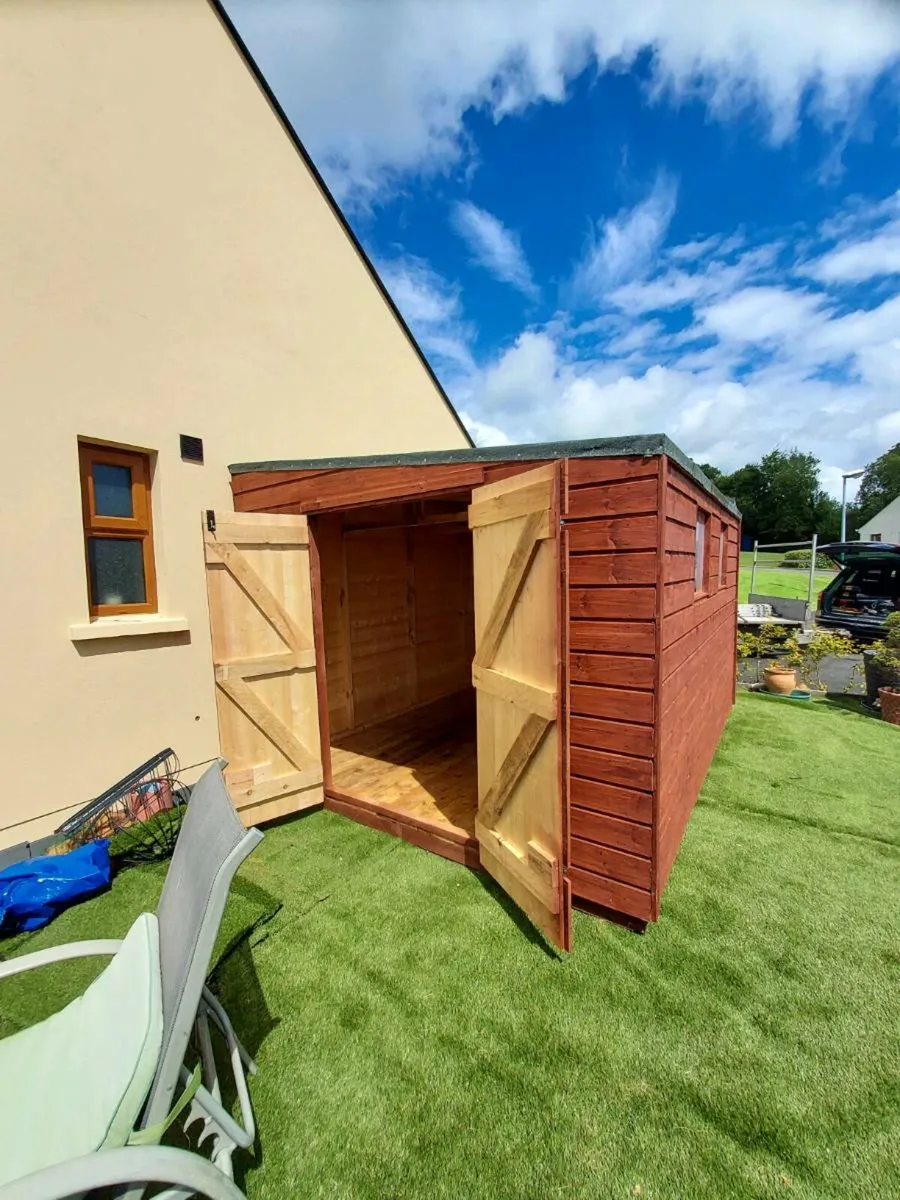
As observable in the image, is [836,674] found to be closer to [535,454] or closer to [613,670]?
[613,670]

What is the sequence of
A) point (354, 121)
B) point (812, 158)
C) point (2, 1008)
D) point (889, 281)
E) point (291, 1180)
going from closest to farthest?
point (291, 1180), point (2, 1008), point (354, 121), point (812, 158), point (889, 281)

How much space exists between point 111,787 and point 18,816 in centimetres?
51

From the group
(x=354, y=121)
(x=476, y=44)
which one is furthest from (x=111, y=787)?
Answer: (x=354, y=121)

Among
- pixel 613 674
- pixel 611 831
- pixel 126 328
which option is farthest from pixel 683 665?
pixel 126 328

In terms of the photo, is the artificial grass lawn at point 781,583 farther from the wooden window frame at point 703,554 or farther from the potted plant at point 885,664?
the wooden window frame at point 703,554

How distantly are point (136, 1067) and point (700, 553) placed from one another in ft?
13.7

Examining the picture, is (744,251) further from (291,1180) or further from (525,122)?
(291,1180)

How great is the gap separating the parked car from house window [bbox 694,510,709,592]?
7.29 meters

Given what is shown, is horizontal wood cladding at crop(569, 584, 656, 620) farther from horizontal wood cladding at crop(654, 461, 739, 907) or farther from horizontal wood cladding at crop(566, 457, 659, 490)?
horizontal wood cladding at crop(566, 457, 659, 490)

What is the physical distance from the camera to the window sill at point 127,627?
10.7 ft

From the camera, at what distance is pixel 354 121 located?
16.3 feet

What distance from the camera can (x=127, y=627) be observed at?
348cm

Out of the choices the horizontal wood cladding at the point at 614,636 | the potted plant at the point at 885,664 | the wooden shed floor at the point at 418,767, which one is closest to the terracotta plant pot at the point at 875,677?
the potted plant at the point at 885,664

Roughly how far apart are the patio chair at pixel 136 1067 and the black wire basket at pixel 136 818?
6.55ft
